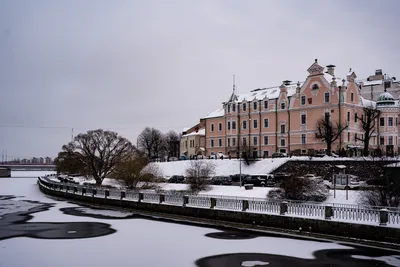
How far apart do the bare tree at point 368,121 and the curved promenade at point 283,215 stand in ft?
109

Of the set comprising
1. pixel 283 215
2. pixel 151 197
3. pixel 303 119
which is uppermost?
pixel 303 119

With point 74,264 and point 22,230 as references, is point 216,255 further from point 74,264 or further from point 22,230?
point 22,230

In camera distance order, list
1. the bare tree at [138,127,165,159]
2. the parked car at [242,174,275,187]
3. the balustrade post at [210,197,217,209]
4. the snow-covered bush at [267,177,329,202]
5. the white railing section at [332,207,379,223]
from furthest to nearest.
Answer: the bare tree at [138,127,165,159], the parked car at [242,174,275,187], the snow-covered bush at [267,177,329,202], the balustrade post at [210,197,217,209], the white railing section at [332,207,379,223]

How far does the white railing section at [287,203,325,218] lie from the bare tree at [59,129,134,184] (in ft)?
134

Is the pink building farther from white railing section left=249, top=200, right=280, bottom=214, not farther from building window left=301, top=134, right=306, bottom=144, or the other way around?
white railing section left=249, top=200, right=280, bottom=214

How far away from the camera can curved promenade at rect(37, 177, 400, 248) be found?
22375mm

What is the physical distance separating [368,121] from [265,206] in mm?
36564

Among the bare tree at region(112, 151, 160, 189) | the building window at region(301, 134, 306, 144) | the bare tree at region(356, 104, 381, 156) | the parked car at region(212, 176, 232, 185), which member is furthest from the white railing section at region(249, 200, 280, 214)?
the building window at region(301, 134, 306, 144)

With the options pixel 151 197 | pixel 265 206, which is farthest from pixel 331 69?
pixel 265 206

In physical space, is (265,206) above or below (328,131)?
below

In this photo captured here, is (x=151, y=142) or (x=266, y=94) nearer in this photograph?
(x=266, y=94)

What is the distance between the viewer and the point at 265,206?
93.4 ft

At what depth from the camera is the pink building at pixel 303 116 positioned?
62.8 meters

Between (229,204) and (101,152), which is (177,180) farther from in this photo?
(229,204)
